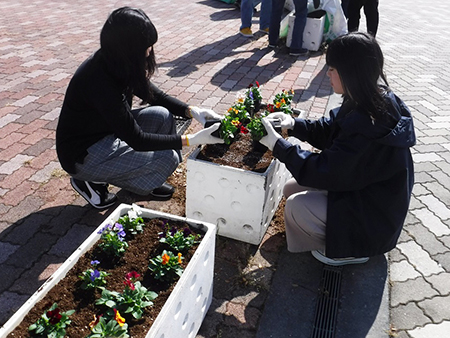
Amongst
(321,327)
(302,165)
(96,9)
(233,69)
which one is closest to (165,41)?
(233,69)

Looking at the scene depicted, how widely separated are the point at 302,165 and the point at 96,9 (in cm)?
804

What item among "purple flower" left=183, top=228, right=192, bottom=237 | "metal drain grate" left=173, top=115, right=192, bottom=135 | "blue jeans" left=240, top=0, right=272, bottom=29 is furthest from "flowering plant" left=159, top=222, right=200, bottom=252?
"blue jeans" left=240, top=0, right=272, bottom=29

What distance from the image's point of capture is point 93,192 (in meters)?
2.87

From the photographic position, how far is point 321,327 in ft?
7.16

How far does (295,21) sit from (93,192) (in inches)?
183

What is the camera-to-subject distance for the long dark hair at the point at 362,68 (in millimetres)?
1987

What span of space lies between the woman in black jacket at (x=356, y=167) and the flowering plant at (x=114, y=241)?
94cm

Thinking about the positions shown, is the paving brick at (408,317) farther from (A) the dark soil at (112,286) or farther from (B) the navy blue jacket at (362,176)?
(A) the dark soil at (112,286)

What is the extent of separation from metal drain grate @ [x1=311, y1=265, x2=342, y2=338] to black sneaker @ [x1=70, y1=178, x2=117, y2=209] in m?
1.53

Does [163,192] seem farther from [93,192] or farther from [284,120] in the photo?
[284,120]

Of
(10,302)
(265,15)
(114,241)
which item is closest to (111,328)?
(114,241)

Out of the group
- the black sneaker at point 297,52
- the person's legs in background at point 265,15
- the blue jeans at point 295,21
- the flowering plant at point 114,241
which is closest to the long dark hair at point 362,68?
the flowering plant at point 114,241

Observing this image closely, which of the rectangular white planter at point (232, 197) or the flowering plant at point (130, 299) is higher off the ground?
the flowering plant at point (130, 299)

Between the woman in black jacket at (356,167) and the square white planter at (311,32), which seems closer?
the woman in black jacket at (356,167)
